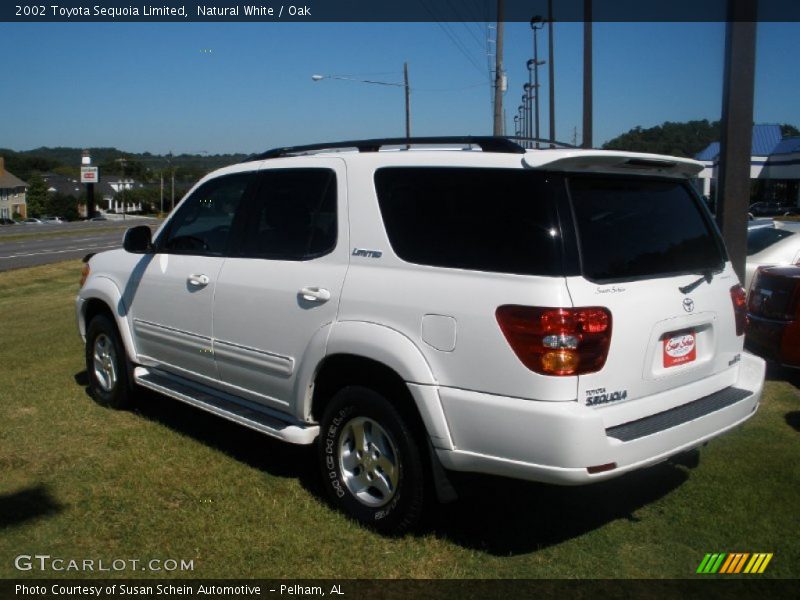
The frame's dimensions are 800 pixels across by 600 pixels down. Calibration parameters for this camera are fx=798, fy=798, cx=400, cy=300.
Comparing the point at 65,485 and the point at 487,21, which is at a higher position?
the point at 487,21

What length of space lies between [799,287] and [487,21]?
28415 mm

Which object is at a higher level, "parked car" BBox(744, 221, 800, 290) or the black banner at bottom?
"parked car" BBox(744, 221, 800, 290)

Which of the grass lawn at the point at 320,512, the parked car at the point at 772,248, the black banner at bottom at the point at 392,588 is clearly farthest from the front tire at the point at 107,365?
the parked car at the point at 772,248

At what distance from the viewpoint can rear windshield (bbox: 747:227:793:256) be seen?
27.2 ft

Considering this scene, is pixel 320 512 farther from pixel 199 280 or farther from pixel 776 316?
pixel 776 316

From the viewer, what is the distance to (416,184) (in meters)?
4.05

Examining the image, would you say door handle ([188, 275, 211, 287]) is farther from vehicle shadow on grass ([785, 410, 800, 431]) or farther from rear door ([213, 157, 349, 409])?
vehicle shadow on grass ([785, 410, 800, 431])

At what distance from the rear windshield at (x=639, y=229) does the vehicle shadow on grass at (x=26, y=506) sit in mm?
3225

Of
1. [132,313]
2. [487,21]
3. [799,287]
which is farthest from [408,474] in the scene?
[487,21]

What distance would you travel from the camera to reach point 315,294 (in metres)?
4.24

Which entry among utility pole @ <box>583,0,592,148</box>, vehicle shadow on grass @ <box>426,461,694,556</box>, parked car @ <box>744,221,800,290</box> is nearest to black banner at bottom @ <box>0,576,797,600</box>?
vehicle shadow on grass @ <box>426,461,694,556</box>

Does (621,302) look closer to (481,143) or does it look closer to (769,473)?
(481,143)

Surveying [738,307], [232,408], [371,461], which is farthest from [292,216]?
[738,307]

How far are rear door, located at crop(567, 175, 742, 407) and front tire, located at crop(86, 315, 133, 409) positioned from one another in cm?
390
